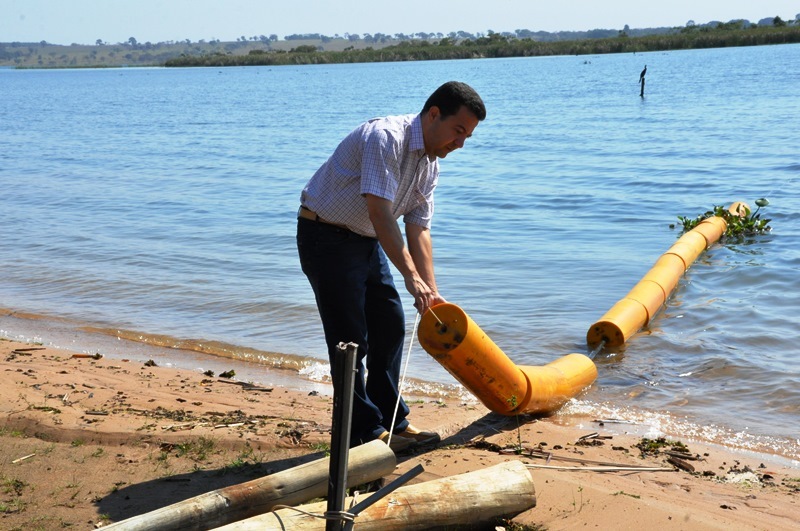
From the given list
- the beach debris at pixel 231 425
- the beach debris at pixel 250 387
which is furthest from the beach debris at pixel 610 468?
the beach debris at pixel 250 387

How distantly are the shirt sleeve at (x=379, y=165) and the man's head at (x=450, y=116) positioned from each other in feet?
0.65

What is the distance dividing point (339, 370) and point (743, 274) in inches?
336

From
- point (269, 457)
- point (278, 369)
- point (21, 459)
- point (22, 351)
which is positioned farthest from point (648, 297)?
point (21, 459)

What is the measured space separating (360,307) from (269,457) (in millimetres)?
1034

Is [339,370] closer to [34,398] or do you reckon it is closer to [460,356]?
[460,356]

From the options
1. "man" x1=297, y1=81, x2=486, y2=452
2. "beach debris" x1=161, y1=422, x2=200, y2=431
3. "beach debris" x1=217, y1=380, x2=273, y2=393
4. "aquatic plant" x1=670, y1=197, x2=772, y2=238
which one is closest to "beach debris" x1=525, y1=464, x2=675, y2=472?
"man" x1=297, y1=81, x2=486, y2=452

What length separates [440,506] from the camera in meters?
3.80

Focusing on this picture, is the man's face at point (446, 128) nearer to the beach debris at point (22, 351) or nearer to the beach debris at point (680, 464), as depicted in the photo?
the beach debris at point (680, 464)

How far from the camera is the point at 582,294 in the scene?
32.5ft

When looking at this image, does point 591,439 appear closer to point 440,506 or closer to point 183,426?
point 440,506

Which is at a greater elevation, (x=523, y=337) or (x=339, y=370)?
(x=339, y=370)

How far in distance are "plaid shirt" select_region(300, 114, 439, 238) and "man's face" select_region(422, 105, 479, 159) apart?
0.04 m

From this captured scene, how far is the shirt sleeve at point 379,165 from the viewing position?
4.23m

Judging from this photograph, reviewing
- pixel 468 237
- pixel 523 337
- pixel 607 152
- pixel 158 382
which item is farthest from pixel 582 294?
pixel 607 152
